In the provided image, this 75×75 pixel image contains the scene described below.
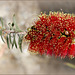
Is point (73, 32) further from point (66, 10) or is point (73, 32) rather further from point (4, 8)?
point (4, 8)

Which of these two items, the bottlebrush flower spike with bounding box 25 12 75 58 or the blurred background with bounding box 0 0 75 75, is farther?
the blurred background with bounding box 0 0 75 75

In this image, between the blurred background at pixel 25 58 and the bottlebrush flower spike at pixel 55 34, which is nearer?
the bottlebrush flower spike at pixel 55 34

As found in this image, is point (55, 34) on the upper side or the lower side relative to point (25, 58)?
upper

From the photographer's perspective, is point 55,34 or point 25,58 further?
point 25,58

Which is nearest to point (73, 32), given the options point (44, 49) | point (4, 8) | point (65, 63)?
point (44, 49)
